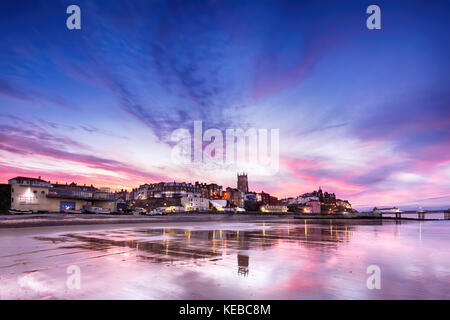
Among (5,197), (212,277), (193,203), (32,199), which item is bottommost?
(193,203)

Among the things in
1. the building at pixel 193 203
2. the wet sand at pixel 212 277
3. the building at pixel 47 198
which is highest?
the wet sand at pixel 212 277

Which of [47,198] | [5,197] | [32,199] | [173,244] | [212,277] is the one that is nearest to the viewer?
[212,277]

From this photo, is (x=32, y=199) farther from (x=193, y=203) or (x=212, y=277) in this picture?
(x=193, y=203)

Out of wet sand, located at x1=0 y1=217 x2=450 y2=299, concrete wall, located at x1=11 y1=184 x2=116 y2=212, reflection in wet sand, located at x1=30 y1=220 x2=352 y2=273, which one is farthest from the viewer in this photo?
concrete wall, located at x1=11 y1=184 x2=116 y2=212

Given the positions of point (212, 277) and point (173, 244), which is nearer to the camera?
point (212, 277)

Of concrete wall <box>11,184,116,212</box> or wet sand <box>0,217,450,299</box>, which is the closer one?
wet sand <box>0,217,450,299</box>

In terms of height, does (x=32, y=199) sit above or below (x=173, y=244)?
below

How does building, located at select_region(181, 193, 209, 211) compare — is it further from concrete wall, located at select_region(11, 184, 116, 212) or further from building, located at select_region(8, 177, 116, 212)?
concrete wall, located at select_region(11, 184, 116, 212)

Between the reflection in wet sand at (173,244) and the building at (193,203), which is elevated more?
the reflection in wet sand at (173,244)

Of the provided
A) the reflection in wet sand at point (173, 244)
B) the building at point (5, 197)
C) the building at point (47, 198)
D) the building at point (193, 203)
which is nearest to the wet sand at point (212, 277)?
the reflection in wet sand at point (173, 244)

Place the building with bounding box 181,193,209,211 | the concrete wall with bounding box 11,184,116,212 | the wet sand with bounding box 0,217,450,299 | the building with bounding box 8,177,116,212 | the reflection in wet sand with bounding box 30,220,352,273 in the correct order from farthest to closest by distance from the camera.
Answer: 1. the building with bounding box 181,193,209,211
2. the building with bounding box 8,177,116,212
3. the concrete wall with bounding box 11,184,116,212
4. the reflection in wet sand with bounding box 30,220,352,273
5. the wet sand with bounding box 0,217,450,299

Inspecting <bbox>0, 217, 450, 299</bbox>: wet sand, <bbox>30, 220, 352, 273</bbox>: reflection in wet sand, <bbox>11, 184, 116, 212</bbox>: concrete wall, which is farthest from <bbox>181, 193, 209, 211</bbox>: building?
<bbox>0, 217, 450, 299</bbox>: wet sand

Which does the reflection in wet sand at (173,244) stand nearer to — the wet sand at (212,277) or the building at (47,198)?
the wet sand at (212,277)

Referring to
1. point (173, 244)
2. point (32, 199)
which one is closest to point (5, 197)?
point (32, 199)
